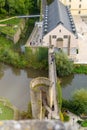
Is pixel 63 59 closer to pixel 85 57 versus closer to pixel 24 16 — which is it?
pixel 85 57

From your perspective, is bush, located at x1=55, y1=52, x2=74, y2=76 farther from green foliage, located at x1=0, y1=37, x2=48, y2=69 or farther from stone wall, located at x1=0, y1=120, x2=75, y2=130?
stone wall, located at x1=0, y1=120, x2=75, y2=130

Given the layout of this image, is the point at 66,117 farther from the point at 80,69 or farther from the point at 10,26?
the point at 10,26

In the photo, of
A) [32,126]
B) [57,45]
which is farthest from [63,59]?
[32,126]

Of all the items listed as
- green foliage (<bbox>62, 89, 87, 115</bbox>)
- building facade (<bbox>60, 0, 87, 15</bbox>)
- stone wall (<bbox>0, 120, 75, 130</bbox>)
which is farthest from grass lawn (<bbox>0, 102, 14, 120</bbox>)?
building facade (<bbox>60, 0, 87, 15</bbox>)

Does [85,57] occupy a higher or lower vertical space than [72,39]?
lower

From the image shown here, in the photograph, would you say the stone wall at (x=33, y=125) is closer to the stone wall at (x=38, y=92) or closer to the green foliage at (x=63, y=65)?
the stone wall at (x=38, y=92)
